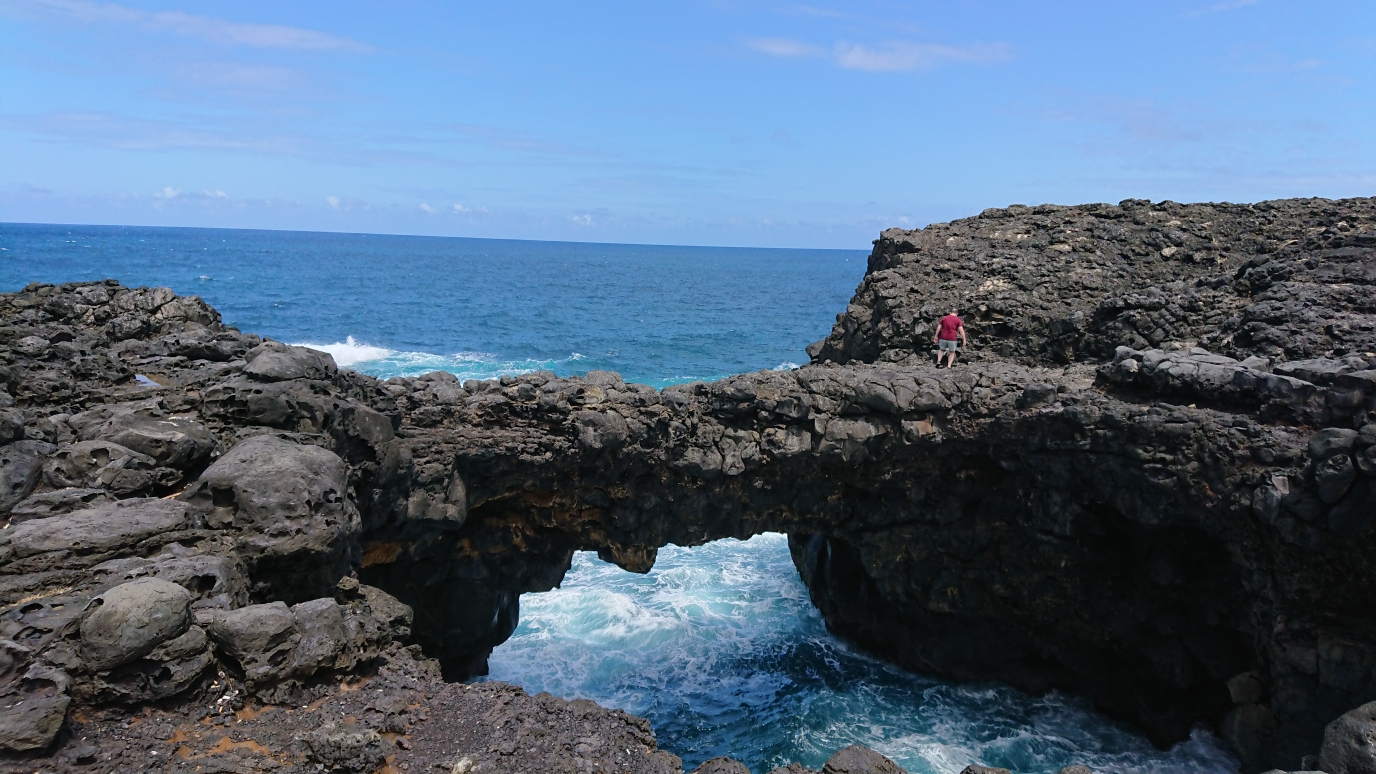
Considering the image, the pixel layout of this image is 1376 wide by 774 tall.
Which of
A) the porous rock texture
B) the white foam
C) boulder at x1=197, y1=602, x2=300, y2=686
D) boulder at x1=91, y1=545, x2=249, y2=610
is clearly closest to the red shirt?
the porous rock texture

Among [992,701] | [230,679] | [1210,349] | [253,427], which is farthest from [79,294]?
[1210,349]

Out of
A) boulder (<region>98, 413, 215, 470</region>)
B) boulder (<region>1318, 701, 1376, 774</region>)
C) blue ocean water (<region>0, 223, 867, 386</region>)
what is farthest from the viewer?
blue ocean water (<region>0, 223, 867, 386</region>)

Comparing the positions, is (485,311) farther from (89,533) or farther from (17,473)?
(89,533)

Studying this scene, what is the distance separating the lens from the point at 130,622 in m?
8.49

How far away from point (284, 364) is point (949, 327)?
45.9ft

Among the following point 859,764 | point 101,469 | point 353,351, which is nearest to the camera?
A: point 859,764

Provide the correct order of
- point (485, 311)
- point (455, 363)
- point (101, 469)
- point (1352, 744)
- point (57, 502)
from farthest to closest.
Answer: point (485, 311) < point (455, 363) < point (101, 469) < point (1352, 744) < point (57, 502)

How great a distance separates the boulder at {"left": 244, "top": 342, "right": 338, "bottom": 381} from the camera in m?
13.5

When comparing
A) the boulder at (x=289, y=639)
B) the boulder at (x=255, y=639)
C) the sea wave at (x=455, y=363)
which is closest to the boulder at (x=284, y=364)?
the boulder at (x=289, y=639)

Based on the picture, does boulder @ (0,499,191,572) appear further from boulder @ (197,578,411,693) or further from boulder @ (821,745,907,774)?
boulder @ (821,745,907,774)

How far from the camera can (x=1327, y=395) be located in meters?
14.0

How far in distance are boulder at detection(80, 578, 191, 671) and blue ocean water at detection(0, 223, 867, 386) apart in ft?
133

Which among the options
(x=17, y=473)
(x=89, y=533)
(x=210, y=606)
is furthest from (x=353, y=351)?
(x=210, y=606)

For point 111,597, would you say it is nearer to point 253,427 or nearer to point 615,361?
point 253,427
